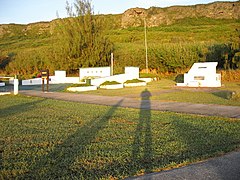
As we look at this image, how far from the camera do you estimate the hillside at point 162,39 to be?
3572 centimetres

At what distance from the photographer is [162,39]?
205 ft

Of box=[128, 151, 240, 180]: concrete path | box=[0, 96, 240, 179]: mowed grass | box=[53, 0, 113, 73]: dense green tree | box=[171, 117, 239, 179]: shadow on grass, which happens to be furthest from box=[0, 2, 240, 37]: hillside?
box=[128, 151, 240, 180]: concrete path

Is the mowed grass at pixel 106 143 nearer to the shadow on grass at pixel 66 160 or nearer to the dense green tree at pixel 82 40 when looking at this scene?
the shadow on grass at pixel 66 160

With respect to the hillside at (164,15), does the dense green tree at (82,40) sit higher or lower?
lower

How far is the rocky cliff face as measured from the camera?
321ft

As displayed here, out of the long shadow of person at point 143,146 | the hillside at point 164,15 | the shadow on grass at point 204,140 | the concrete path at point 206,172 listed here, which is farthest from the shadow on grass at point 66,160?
the hillside at point 164,15

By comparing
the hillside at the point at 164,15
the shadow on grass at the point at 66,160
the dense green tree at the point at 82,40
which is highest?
the hillside at the point at 164,15

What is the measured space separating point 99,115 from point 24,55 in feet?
124

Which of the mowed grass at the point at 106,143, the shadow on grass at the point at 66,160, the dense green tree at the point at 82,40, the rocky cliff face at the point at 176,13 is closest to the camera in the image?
the shadow on grass at the point at 66,160

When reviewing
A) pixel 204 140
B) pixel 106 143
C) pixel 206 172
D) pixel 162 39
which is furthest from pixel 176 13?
pixel 206 172

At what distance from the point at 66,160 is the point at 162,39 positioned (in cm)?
5875

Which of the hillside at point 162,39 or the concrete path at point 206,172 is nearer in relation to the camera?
the concrete path at point 206,172

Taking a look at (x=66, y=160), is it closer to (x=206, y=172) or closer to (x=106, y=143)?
(x=106, y=143)

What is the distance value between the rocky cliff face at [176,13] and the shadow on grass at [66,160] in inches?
3679
